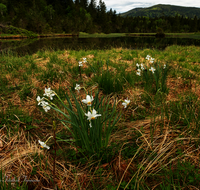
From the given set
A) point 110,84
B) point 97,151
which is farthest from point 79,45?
point 97,151

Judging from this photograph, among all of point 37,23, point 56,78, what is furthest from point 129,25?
point 56,78

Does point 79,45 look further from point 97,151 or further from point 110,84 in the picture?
point 97,151

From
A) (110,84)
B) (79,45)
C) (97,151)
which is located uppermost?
(79,45)

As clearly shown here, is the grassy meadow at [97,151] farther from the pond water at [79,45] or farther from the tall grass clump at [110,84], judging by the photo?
the pond water at [79,45]

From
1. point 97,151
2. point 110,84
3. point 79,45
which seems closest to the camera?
point 97,151

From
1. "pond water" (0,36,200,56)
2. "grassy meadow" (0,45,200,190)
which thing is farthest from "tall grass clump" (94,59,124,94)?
"pond water" (0,36,200,56)

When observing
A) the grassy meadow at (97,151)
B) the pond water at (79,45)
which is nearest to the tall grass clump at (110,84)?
the grassy meadow at (97,151)

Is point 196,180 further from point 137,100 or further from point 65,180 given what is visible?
point 137,100

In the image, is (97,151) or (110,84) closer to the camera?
(97,151)

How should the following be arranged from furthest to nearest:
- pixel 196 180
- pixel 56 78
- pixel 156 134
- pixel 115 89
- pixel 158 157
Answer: pixel 56 78 < pixel 115 89 < pixel 156 134 < pixel 158 157 < pixel 196 180

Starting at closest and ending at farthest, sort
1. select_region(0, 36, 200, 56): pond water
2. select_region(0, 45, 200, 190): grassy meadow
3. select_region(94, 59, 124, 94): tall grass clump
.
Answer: select_region(0, 45, 200, 190): grassy meadow → select_region(94, 59, 124, 94): tall grass clump → select_region(0, 36, 200, 56): pond water

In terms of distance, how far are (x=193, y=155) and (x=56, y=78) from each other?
3.15m

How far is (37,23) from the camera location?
1937 inches

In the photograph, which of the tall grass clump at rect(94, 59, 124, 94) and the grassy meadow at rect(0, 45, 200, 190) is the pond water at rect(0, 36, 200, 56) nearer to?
the tall grass clump at rect(94, 59, 124, 94)
